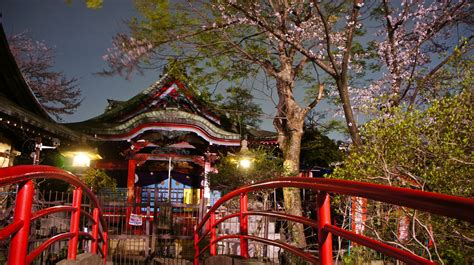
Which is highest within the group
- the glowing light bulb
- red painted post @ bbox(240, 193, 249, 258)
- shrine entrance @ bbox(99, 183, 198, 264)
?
the glowing light bulb

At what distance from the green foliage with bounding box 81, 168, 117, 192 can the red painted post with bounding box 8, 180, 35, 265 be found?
35.1 ft

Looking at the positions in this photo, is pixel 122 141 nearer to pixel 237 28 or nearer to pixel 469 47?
pixel 237 28

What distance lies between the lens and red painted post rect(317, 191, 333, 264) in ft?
7.71

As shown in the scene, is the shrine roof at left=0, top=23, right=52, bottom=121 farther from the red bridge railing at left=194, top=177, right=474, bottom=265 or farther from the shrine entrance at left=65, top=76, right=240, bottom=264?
the red bridge railing at left=194, top=177, right=474, bottom=265

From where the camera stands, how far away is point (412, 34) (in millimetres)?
13898

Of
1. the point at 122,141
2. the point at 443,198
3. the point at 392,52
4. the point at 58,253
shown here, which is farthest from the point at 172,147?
the point at 443,198

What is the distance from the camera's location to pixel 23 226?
2.31m

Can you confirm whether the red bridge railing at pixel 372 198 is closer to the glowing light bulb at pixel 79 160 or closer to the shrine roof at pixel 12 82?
the glowing light bulb at pixel 79 160

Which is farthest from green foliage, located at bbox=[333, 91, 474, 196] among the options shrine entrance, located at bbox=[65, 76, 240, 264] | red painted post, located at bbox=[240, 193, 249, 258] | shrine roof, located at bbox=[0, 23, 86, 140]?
shrine entrance, located at bbox=[65, 76, 240, 264]

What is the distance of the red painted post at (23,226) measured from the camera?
225cm

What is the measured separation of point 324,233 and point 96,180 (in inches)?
482

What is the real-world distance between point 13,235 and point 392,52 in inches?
550

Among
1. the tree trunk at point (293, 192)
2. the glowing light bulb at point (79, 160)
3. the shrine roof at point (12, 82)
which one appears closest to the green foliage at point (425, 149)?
the tree trunk at point (293, 192)

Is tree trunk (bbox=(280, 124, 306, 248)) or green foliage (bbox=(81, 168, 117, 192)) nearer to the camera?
tree trunk (bbox=(280, 124, 306, 248))
